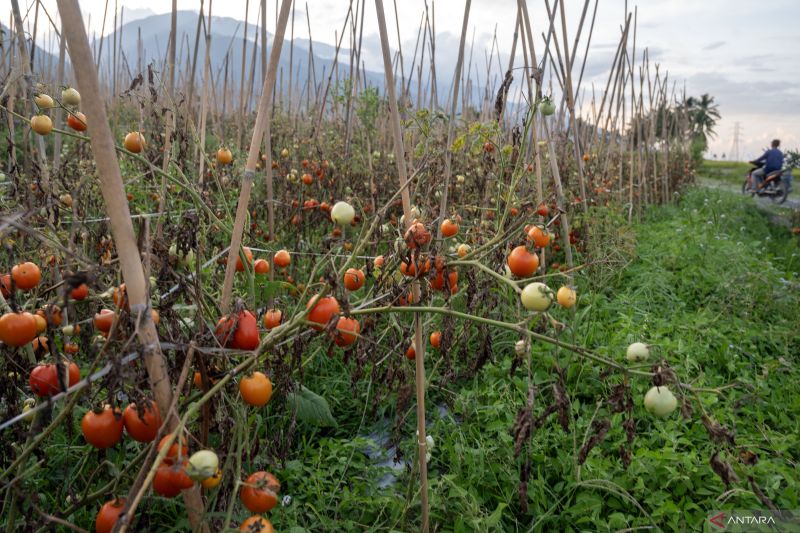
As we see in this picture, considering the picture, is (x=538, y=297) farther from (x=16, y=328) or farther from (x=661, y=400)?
(x=16, y=328)

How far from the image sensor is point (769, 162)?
32.3 ft

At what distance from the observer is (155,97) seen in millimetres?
1325

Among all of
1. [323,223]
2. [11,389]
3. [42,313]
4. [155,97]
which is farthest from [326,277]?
[323,223]

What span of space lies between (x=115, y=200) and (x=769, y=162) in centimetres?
1205

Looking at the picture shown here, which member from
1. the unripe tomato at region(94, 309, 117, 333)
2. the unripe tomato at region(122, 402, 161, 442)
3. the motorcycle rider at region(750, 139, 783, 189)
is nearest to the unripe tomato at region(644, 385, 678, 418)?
the unripe tomato at region(122, 402, 161, 442)

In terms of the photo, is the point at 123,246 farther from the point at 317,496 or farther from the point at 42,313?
the point at 317,496

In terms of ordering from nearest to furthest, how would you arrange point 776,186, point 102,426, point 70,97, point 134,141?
1. point 102,426
2. point 70,97
3. point 134,141
4. point 776,186

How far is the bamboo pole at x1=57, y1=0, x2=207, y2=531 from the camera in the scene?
0.57m

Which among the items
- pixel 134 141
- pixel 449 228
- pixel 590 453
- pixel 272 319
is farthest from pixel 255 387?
pixel 590 453

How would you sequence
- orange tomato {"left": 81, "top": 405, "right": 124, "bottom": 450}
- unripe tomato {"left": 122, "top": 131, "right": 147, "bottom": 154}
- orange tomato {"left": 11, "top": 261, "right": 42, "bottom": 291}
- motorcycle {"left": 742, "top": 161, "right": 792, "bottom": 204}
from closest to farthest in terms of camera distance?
orange tomato {"left": 81, "top": 405, "right": 124, "bottom": 450} < orange tomato {"left": 11, "top": 261, "right": 42, "bottom": 291} < unripe tomato {"left": 122, "top": 131, "right": 147, "bottom": 154} < motorcycle {"left": 742, "top": 161, "right": 792, "bottom": 204}

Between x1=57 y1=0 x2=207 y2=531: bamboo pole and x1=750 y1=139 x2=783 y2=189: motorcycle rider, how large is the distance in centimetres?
1195

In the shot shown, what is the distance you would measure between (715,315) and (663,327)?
580 millimetres

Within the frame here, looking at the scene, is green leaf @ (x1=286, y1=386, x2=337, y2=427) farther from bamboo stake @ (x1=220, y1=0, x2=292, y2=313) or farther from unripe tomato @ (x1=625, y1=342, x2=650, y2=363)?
unripe tomato @ (x1=625, y1=342, x2=650, y2=363)

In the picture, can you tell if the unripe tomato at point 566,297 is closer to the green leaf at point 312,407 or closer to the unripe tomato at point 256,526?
the unripe tomato at point 256,526
